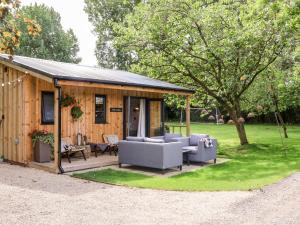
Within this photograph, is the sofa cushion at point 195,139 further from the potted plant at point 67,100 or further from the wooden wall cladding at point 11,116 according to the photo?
the wooden wall cladding at point 11,116

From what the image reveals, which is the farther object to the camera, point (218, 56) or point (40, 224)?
point (218, 56)

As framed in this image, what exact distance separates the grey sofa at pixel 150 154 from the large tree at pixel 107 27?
26.3 m

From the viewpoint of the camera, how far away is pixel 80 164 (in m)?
10.3

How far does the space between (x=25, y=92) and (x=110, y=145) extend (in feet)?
11.3

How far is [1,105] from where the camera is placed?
459 inches

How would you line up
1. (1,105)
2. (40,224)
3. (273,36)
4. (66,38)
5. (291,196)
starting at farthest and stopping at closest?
(66,38) < (273,36) < (1,105) < (291,196) < (40,224)

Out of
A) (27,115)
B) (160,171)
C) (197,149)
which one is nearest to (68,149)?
(27,115)

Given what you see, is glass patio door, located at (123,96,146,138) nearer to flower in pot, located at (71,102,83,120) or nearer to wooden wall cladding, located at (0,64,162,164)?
wooden wall cladding, located at (0,64,162,164)

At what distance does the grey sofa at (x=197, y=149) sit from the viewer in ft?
36.8

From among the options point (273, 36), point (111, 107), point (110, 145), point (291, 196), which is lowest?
point (291, 196)

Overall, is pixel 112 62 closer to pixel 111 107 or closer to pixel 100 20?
pixel 100 20

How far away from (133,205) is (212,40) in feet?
32.8

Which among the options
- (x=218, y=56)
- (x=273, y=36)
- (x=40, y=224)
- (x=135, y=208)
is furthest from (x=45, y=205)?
(x=273, y=36)

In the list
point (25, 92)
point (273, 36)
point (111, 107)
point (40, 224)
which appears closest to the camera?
point (40, 224)
